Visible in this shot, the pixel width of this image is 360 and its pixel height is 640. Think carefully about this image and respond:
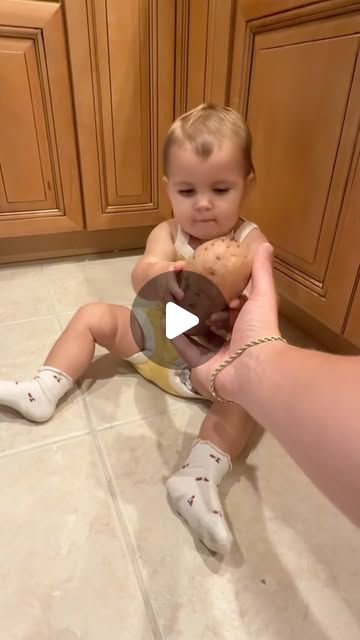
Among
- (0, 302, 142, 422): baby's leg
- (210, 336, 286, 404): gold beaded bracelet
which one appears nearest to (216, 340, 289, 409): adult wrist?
(210, 336, 286, 404): gold beaded bracelet

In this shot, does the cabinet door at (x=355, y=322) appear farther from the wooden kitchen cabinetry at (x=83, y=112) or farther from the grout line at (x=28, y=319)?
the wooden kitchen cabinetry at (x=83, y=112)

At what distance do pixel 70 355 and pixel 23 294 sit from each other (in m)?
0.47

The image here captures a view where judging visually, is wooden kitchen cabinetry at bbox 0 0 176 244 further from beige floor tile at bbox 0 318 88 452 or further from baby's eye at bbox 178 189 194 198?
baby's eye at bbox 178 189 194 198

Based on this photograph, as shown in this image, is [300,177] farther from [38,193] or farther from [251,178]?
[38,193]

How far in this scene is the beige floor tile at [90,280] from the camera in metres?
1.12

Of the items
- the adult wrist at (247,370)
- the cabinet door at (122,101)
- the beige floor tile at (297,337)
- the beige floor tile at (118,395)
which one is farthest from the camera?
the cabinet door at (122,101)

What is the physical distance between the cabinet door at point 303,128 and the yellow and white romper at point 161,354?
6.0 inches

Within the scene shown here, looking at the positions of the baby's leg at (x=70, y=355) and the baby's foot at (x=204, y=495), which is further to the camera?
the baby's leg at (x=70, y=355)

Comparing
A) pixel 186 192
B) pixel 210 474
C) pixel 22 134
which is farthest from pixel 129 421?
pixel 22 134

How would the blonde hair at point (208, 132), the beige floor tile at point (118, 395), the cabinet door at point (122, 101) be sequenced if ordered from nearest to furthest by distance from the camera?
the blonde hair at point (208, 132), the beige floor tile at point (118, 395), the cabinet door at point (122, 101)

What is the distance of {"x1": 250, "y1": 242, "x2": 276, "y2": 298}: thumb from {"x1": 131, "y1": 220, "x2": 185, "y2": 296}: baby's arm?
0.16m

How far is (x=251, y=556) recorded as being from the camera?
20.7 inches
